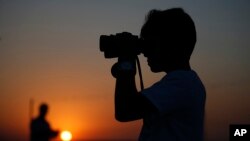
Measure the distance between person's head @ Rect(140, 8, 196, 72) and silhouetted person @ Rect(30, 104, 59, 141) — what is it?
6662 millimetres

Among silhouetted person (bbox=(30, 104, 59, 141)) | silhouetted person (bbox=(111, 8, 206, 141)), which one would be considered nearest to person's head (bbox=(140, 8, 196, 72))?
silhouetted person (bbox=(111, 8, 206, 141))

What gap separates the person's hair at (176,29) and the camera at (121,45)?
86mm

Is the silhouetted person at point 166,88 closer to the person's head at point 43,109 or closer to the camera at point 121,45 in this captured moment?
the camera at point 121,45

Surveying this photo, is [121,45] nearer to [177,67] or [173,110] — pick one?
[177,67]

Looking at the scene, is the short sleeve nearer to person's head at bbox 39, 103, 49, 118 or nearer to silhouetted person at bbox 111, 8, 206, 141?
silhouetted person at bbox 111, 8, 206, 141

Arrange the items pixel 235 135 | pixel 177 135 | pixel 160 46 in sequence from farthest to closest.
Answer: pixel 235 135 → pixel 160 46 → pixel 177 135

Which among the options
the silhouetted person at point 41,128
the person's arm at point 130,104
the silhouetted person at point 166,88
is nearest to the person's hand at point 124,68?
the silhouetted person at point 166,88

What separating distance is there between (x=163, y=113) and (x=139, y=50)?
1.38 ft

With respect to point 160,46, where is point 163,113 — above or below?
below

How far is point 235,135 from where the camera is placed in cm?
909

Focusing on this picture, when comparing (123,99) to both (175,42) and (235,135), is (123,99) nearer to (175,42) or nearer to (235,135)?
(175,42)

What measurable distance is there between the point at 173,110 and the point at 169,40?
405 millimetres

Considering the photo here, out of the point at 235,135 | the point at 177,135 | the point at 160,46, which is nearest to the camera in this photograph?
the point at 177,135

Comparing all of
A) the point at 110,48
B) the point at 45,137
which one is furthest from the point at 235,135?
the point at 110,48
